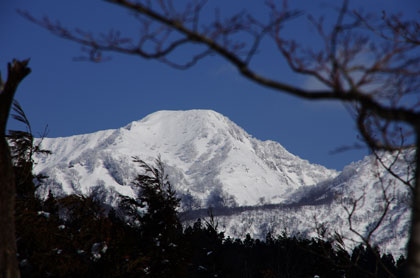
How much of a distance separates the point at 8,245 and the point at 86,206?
8.06 metres

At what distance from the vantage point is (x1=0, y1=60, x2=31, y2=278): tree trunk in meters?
4.88

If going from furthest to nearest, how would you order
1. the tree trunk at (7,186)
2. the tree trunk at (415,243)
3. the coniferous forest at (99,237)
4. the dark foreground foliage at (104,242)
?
1. the dark foreground foliage at (104,242)
2. the coniferous forest at (99,237)
3. the tree trunk at (7,186)
4. the tree trunk at (415,243)

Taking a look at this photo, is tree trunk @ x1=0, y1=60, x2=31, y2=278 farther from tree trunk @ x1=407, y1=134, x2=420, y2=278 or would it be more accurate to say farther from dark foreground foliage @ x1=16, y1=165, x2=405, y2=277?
tree trunk @ x1=407, y1=134, x2=420, y2=278

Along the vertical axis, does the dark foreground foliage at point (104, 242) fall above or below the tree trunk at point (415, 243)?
above

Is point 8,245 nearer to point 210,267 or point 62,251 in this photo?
point 62,251

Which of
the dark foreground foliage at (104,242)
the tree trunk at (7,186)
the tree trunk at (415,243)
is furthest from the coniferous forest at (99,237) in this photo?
the tree trunk at (415,243)

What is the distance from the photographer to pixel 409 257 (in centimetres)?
309

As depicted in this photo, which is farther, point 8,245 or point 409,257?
point 8,245

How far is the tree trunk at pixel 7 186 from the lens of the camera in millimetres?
4883

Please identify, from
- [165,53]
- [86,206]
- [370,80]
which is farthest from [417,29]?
[86,206]

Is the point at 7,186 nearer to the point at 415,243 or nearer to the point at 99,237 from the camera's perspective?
the point at 415,243

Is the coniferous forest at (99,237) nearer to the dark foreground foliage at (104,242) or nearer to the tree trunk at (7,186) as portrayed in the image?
the dark foreground foliage at (104,242)

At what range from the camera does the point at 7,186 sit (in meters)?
5.09

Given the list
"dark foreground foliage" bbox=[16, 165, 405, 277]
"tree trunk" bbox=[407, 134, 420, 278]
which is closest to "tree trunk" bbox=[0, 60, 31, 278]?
"dark foreground foliage" bbox=[16, 165, 405, 277]
